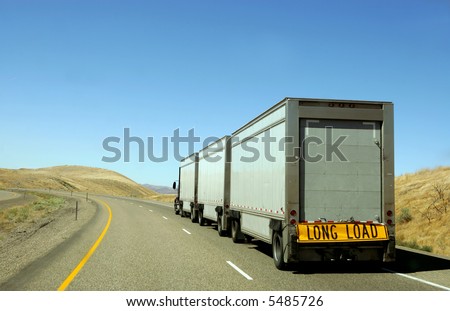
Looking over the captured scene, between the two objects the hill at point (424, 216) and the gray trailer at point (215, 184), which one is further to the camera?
the gray trailer at point (215, 184)

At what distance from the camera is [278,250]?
10195 mm

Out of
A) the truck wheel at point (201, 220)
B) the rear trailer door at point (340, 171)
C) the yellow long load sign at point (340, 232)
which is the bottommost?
the truck wheel at point (201, 220)

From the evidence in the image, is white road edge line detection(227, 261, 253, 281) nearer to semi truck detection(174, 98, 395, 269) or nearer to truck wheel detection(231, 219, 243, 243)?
semi truck detection(174, 98, 395, 269)

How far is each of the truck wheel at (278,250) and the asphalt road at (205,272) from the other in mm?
166

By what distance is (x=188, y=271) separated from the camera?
376 inches

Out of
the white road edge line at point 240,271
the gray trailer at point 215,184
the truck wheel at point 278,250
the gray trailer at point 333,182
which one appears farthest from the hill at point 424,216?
the white road edge line at point 240,271

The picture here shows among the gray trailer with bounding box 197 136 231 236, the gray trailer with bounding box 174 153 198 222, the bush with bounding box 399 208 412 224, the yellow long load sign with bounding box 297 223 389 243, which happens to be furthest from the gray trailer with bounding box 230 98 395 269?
the gray trailer with bounding box 174 153 198 222

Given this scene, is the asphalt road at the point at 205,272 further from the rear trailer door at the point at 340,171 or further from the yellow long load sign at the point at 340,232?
the rear trailer door at the point at 340,171

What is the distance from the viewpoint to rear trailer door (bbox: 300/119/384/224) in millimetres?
10023

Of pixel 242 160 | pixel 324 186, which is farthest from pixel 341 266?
pixel 242 160

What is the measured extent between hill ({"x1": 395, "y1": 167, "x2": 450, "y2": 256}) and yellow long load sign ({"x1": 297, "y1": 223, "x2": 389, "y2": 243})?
5580 millimetres

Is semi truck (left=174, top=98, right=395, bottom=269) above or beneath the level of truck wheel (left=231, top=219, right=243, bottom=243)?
above

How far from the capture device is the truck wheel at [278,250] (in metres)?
9.82
